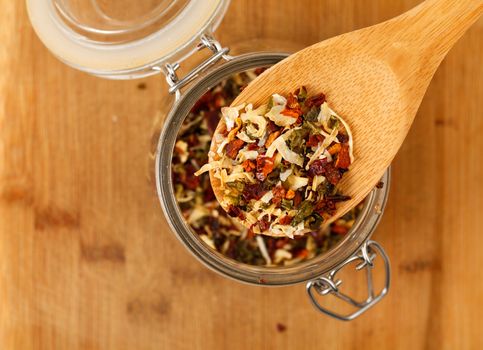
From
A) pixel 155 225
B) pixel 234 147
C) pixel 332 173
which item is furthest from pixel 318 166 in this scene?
pixel 155 225

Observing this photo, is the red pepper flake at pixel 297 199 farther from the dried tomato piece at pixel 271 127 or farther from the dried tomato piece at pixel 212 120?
the dried tomato piece at pixel 212 120

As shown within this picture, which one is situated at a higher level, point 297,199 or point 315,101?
point 315,101

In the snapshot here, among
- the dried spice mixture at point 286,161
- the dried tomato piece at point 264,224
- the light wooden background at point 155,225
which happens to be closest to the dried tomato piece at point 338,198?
the dried spice mixture at point 286,161

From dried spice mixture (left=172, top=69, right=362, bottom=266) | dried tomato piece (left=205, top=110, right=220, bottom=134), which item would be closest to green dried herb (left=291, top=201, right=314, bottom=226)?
dried spice mixture (left=172, top=69, right=362, bottom=266)

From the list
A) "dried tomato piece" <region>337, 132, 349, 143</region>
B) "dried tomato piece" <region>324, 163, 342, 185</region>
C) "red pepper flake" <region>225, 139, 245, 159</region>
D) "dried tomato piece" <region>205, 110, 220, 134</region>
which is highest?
"dried tomato piece" <region>205, 110, 220, 134</region>

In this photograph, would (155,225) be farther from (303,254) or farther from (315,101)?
(315,101)

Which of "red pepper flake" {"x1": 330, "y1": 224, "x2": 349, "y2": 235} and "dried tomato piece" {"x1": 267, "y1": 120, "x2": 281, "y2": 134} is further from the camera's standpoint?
"red pepper flake" {"x1": 330, "y1": 224, "x2": 349, "y2": 235}

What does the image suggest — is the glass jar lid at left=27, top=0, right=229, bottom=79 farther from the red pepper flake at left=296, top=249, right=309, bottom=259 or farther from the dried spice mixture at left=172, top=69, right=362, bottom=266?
the red pepper flake at left=296, top=249, right=309, bottom=259

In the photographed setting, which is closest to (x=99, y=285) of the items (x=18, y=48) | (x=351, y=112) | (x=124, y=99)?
(x=124, y=99)
